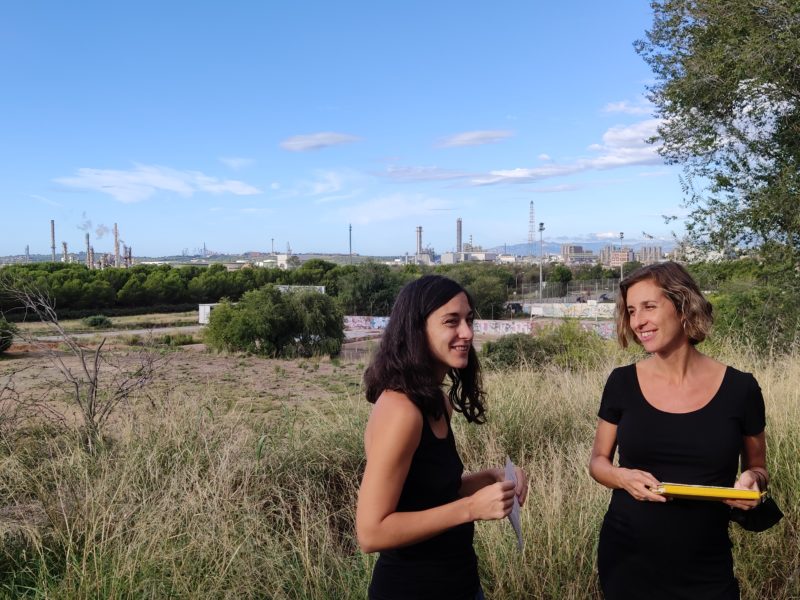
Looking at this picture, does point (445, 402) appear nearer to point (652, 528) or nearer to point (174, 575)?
point (652, 528)

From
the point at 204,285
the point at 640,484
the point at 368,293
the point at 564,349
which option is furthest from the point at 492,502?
the point at 204,285

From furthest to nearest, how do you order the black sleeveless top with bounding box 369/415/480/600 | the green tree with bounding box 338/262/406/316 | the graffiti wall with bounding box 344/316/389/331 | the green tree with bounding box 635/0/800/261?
the green tree with bounding box 338/262/406/316 → the graffiti wall with bounding box 344/316/389/331 → the green tree with bounding box 635/0/800/261 → the black sleeveless top with bounding box 369/415/480/600

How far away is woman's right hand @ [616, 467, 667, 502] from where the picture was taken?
6.59 ft

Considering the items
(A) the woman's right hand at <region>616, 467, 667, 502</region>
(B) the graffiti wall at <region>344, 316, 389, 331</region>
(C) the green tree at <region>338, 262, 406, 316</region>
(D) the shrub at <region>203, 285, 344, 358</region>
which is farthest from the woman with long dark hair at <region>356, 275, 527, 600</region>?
(C) the green tree at <region>338, 262, 406, 316</region>

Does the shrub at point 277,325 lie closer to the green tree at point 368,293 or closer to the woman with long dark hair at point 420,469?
the green tree at point 368,293

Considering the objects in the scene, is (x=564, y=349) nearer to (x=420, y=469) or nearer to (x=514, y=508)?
(x=514, y=508)

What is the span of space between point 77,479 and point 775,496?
409cm

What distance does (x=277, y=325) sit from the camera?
36.8m

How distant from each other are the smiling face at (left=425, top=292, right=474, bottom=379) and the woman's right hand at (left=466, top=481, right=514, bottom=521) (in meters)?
0.33

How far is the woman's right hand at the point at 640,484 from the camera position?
2008 millimetres

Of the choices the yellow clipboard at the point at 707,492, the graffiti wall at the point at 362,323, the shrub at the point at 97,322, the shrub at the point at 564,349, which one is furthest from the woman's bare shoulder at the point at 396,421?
the graffiti wall at the point at 362,323

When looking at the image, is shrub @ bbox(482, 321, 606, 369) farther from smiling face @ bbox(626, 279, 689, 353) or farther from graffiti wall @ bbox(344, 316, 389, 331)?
graffiti wall @ bbox(344, 316, 389, 331)

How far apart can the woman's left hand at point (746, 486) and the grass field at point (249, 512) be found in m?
1.21

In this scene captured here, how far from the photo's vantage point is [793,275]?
10.8 m
